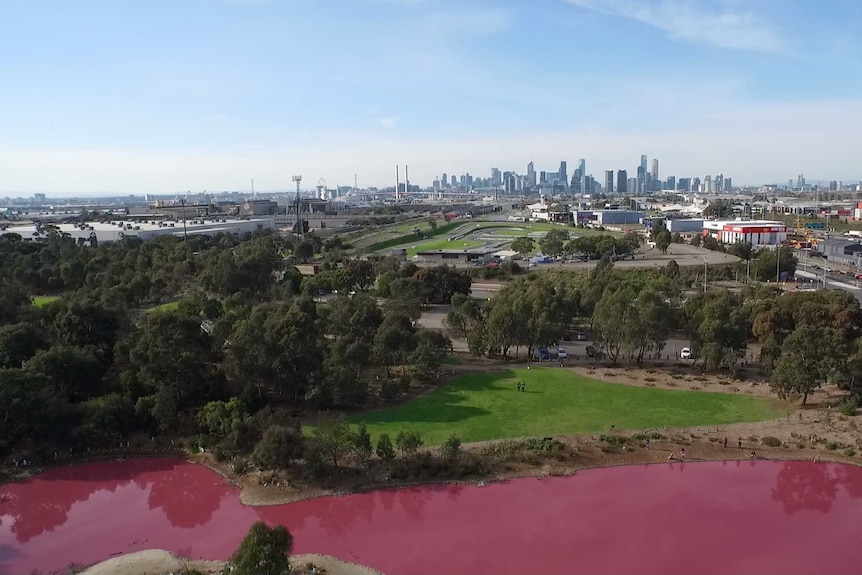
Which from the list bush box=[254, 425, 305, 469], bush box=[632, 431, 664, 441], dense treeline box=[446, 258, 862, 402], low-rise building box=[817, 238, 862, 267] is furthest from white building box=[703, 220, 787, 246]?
bush box=[254, 425, 305, 469]

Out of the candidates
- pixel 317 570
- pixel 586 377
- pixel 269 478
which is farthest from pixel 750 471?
pixel 269 478

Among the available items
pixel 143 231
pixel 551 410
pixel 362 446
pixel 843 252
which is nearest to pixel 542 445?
pixel 551 410

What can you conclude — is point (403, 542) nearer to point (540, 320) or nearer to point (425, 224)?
point (540, 320)

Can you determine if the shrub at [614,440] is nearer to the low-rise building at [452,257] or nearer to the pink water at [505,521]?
the pink water at [505,521]

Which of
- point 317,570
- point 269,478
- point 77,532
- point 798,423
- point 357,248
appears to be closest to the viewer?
point 317,570

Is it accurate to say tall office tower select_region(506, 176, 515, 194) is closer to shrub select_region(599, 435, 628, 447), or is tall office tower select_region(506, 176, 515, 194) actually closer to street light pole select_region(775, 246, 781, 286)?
street light pole select_region(775, 246, 781, 286)

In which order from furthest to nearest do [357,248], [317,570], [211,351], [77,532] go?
[357,248]
[211,351]
[77,532]
[317,570]
